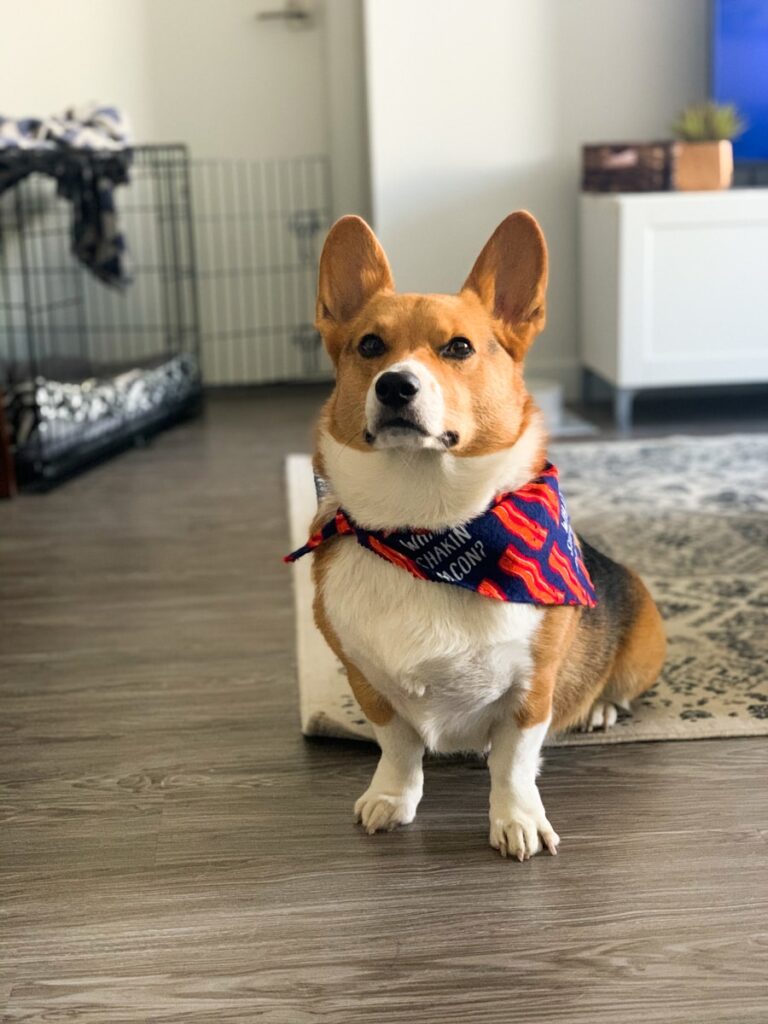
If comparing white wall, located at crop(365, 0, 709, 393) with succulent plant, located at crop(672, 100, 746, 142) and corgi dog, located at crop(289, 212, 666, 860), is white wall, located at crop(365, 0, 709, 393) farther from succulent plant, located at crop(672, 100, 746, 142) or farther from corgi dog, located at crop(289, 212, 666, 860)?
corgi dog, located at crop(289, 212, 666, 860)

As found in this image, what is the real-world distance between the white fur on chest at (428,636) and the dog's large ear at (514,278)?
1.03 feet

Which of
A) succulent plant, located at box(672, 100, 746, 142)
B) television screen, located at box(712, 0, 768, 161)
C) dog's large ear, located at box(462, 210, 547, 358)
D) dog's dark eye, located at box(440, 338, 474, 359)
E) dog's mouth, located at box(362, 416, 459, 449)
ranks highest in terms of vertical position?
television screen, located at box(712, 0, 768, 161)

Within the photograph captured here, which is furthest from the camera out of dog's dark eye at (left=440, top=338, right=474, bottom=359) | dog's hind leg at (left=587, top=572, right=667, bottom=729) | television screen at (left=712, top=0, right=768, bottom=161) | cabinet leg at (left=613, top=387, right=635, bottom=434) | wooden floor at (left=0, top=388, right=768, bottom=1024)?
television screen at (left=712, top=0, right=768, bottom=161)

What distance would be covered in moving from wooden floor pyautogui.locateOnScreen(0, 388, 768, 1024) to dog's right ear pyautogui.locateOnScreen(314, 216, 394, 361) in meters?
0.63

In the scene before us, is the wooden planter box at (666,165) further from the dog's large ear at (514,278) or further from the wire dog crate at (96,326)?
the dog's large ear at (514,278)

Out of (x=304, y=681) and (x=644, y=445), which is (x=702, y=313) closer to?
(x=644, y=445)

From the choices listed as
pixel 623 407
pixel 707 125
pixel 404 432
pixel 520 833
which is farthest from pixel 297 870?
pixel 707 125

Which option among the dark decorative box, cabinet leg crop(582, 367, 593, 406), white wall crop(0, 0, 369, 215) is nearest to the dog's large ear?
the dark decorative box

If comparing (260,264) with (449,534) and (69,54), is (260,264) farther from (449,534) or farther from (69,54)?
(449,534)

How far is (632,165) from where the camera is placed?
151 inches

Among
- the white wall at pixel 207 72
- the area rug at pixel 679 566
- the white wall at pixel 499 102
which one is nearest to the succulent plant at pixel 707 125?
the white wall at pixel 499 102

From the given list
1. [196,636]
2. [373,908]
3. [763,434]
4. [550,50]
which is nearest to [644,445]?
[763,434]

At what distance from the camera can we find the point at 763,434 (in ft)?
12.2

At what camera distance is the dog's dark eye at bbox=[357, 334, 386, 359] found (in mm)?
1386
